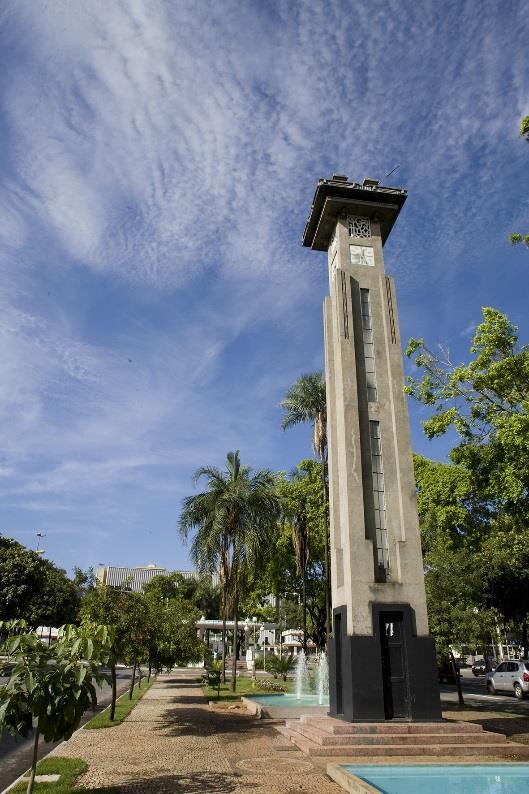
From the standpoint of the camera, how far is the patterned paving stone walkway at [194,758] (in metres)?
9.66

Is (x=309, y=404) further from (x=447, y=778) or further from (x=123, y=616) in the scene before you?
(x=447, y=778)

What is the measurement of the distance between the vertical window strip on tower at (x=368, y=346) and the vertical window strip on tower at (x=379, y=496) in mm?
1037

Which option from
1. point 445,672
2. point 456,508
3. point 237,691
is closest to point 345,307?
point 456,508

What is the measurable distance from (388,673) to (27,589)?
3671 cm

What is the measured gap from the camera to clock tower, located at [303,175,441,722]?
1491 cm

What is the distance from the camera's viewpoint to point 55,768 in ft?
34.8

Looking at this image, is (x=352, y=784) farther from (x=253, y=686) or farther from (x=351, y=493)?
(x=253, y=686)

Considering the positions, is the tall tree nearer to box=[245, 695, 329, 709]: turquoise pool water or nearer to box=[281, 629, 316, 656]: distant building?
box=[245, 695, 329, 709]: turquoise pool water

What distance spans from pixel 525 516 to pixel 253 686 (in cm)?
1722

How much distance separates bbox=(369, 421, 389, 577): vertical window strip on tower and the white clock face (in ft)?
18.9

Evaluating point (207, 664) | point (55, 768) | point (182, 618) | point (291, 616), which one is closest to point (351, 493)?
point (55, 768)

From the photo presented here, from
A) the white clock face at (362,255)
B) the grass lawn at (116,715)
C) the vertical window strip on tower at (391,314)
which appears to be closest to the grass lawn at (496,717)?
the grass lawn at (116,715)

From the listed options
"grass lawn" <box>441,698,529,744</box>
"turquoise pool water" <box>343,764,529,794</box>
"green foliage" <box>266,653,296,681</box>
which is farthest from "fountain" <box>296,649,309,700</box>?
"turquoise pool water" <box>343,764,529,794</box>

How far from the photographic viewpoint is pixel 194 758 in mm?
11961
